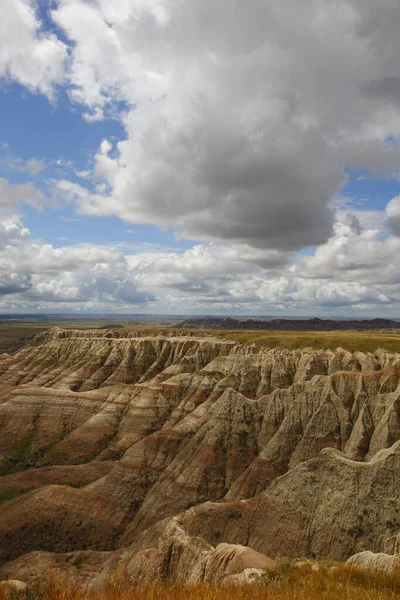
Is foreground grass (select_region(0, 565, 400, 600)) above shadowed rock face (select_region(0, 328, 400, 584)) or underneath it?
above

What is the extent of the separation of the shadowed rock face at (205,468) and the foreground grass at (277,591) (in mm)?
12349

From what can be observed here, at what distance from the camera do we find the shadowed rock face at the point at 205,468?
107 ft

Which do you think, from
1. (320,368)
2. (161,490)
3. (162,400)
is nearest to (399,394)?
(320,368)

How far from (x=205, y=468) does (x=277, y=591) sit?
39.9 meters

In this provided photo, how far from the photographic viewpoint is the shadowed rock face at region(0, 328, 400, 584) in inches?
1278

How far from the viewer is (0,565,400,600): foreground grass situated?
975 centimetres

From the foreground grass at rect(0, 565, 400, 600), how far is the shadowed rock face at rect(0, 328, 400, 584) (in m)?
12.3

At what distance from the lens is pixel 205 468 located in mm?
49844

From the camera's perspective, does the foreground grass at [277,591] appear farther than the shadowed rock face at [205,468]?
No

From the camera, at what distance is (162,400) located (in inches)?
2835

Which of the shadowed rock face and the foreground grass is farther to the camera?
the shadowed rock face

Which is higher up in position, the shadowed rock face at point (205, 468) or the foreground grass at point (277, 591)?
the foreground grass at point (277, 591)

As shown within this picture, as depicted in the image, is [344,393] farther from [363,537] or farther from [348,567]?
[348,567]

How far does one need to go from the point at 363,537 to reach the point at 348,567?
1952 cm
